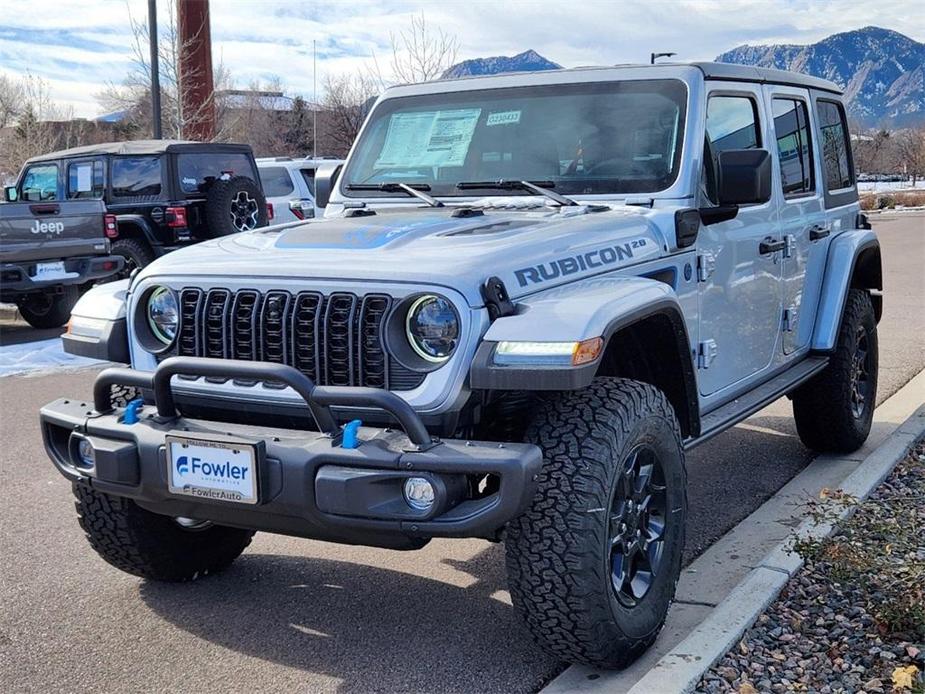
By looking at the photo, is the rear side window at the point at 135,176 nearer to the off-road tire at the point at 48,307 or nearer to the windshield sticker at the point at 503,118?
the off-road tire at the point at 48,307

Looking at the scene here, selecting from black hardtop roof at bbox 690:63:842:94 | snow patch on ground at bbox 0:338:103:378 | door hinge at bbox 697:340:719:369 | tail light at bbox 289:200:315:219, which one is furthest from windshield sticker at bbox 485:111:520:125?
tail light at bbox 289:200:315:219

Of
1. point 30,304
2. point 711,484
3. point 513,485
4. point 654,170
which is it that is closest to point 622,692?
point 513,485

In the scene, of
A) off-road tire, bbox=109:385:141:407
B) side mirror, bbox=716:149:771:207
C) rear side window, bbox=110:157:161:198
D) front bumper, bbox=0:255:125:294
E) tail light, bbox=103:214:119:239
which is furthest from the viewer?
rear side window, bbox=110:157:161:198

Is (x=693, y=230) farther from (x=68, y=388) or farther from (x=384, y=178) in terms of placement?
(x=68, y=388)

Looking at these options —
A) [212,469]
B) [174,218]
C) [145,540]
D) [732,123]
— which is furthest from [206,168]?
[212,469]

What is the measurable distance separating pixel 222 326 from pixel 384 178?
62.2 inches

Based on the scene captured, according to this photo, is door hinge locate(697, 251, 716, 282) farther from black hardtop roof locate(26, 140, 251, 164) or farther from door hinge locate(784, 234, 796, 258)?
black hardtop roof locate(26, 140, 251, 164)

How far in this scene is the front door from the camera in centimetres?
436

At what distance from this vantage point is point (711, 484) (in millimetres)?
5551

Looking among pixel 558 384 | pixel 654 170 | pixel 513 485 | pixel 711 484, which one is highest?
pixel 654 170

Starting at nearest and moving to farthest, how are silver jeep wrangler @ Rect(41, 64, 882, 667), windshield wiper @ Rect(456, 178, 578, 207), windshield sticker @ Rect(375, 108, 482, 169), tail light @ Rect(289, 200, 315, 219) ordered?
1. silver jeep wrangler @ Rect(41, 64, 882, 667)
2. windshield wiper @ Rect(456, 178, 578, 207)
3. windshield sticker @ Rect(375, 108, 482, 169)
4. tail light @ Rect(289, 200, 315, 219)

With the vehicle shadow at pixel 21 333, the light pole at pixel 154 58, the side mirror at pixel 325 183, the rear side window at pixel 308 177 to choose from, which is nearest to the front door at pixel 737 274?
the side mirror at pixel 325 183

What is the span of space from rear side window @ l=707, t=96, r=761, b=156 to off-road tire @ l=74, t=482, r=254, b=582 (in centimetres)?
259

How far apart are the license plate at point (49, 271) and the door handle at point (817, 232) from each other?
26.0 feet
